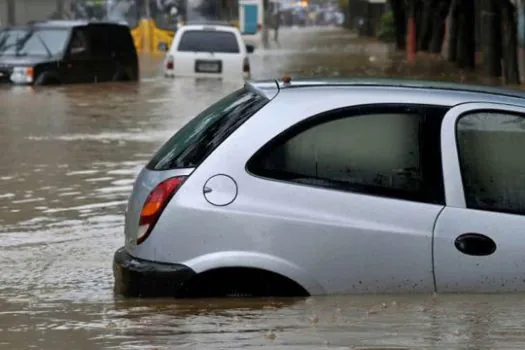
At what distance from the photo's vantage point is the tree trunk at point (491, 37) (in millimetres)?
26453

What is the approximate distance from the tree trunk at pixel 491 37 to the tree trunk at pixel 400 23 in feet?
70.4

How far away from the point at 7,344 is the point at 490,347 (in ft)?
7.73

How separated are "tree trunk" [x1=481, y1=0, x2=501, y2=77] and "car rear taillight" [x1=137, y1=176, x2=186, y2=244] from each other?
21.2 m

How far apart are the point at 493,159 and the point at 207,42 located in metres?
19.7

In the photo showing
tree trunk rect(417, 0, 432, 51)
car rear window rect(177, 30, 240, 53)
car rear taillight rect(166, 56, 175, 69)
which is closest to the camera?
car rear window rect(177, 30, 240, 53)

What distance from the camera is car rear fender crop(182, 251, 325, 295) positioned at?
5.68 metres

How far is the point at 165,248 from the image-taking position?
227 inches

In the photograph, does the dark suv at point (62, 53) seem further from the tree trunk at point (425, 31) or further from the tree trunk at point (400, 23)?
the tree trunk at point (400, 23)

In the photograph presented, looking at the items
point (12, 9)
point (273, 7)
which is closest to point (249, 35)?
point (12, 9)

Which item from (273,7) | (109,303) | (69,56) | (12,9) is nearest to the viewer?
(109,303)

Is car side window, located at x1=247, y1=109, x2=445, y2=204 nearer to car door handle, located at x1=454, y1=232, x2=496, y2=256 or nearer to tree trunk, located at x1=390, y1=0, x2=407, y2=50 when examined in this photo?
car door handle, located at x1=454, y1=232, x2=496, y2=256

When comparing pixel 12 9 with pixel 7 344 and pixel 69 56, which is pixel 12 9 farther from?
pixel 7 344

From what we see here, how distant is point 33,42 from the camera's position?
82.0 ft

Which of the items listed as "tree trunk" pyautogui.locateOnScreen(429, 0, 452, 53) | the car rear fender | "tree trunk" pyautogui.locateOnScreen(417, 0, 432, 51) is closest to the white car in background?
"tree trunk" pyautogui.locateOnScreen(429, 0, 452, 53)
